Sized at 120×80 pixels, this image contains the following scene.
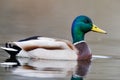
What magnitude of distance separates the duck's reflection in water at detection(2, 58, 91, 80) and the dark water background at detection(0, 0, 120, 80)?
3 centimetres

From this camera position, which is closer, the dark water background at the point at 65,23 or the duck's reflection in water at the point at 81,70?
the duck's reflection in water at the point at 81,70

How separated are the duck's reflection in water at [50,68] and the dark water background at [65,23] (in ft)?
0.11

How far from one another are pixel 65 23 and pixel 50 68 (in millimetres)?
8657

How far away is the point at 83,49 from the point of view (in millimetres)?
13219

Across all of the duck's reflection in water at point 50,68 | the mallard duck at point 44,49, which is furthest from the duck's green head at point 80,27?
the duck's reflection in water at point 50,68

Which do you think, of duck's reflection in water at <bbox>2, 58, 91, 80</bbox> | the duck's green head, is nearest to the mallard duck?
duck's reflection in water at <bbox>2, 58, 91, 80</bbox>

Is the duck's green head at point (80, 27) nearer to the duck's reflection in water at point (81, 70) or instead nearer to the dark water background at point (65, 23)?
the dark water background at point (65, 23)

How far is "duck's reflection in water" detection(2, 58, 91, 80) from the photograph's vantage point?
36.1ft

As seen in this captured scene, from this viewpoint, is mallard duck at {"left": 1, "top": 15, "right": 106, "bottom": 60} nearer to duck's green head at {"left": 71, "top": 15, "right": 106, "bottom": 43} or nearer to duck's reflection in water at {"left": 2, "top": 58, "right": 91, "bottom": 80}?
duck's reflection in water at {"left": 2, "top": 58, "right": 91, "bottom": 80}

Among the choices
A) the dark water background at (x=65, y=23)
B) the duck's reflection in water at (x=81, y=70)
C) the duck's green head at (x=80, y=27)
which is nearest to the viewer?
the duck's reflection in water at (x=81, y=70)

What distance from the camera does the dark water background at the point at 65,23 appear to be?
12.1 meters

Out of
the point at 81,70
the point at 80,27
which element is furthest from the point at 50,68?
the point at 80,27

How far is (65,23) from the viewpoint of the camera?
20344mm

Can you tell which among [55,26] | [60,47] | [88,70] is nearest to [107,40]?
[55,26]
